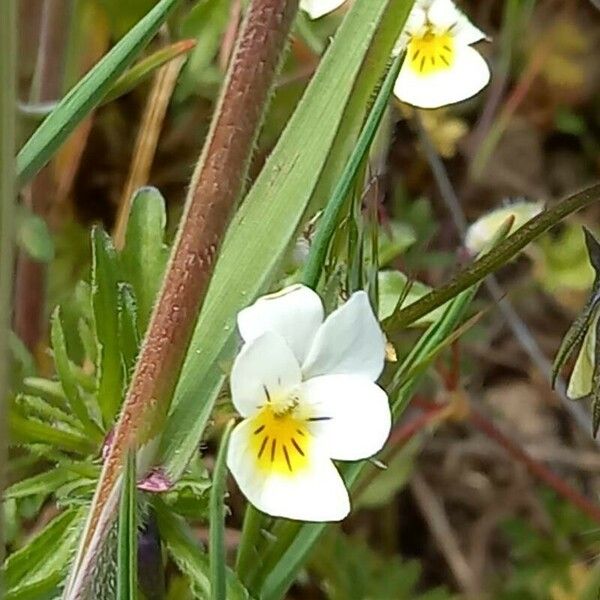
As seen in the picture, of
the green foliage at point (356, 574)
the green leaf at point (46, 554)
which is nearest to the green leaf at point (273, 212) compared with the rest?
the green leaf at point (46, 554)

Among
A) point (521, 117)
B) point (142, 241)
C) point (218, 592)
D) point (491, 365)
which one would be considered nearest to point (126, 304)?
point (142, 241)

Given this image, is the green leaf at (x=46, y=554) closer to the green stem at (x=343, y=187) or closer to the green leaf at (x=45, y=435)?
the green leaf at (x=45, y=435)

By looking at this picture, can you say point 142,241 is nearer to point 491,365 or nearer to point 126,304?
point 126,304

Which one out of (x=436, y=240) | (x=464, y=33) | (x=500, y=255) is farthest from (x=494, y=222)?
(x=436, y=240)

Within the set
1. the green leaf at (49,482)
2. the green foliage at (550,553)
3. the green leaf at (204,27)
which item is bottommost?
the green foliage at (550,553)

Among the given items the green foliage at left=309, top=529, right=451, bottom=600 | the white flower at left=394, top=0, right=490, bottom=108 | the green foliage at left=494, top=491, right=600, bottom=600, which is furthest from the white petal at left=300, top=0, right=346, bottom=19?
the green foliage at left=494, top=491, right=600, bottom=600

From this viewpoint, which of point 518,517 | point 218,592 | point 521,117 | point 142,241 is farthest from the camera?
point 521,117
